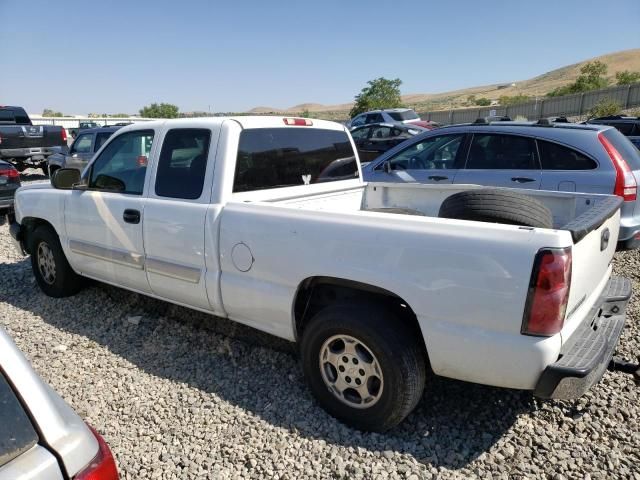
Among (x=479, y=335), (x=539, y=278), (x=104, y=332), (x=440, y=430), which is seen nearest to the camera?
(x=539, y=278)

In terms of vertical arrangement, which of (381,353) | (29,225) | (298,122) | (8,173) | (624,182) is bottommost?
(381,353)

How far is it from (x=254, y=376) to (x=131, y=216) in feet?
5.28

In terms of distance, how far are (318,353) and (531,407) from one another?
4.67ft

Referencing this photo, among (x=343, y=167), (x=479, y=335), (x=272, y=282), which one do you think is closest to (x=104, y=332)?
(x=272, y=282)

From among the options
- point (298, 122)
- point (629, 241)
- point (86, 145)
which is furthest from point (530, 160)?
point (86, 145)

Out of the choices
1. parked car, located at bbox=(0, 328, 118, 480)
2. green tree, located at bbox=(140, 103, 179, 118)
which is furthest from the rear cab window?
green tree, located at bbox=(140, 103, 179, 118)

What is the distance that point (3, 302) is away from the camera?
16.7ft

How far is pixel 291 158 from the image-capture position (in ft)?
12.8

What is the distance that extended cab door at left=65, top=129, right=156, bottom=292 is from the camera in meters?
3.93

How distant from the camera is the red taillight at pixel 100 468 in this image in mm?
1336

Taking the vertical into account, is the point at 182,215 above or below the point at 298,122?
below

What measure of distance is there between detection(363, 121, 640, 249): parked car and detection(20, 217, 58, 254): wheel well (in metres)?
4.08

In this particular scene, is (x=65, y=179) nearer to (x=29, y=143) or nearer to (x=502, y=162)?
(x=502, y=162)

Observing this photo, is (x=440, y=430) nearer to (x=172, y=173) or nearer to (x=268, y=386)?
(x=268, y=386)
